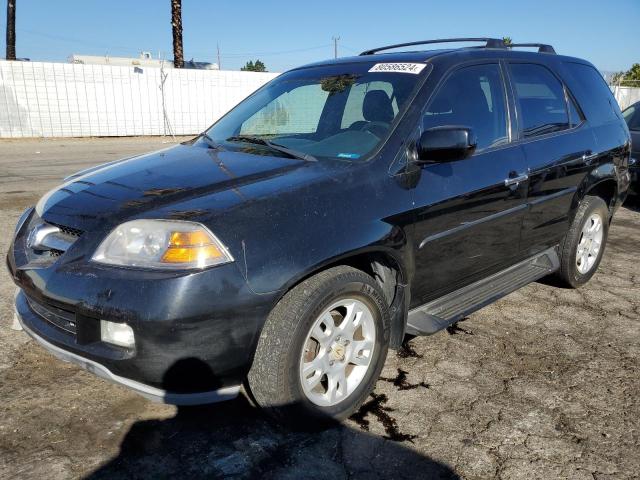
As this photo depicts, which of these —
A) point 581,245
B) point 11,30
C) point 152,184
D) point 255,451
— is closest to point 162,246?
point 152,184

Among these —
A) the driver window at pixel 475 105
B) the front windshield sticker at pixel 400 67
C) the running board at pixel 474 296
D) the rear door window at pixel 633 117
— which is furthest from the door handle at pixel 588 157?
the rear door window at pixel 633 117

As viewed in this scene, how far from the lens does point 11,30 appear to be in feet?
66.2

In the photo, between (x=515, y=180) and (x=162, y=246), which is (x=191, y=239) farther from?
(x=515, y=180)

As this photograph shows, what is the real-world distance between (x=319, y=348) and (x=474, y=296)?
4.37 feet

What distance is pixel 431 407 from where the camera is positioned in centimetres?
287

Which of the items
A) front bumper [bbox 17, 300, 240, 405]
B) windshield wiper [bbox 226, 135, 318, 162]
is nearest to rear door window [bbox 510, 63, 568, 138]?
windshield wiper [bbox 226, 135, 318, 162]

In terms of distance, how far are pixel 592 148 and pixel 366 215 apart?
8.54 feet

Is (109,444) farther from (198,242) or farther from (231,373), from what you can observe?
(198,242)

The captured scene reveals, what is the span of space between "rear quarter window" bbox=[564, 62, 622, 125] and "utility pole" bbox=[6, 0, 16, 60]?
21525 millimetres

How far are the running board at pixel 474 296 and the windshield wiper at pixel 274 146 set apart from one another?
3.53ft

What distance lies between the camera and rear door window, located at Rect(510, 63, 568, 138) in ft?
12.3

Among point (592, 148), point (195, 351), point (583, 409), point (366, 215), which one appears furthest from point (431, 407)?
point (592, 148)

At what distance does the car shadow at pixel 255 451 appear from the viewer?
91.8 inches

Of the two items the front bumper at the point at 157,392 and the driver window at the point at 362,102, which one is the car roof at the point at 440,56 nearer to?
the driver window at the point at 362,102
